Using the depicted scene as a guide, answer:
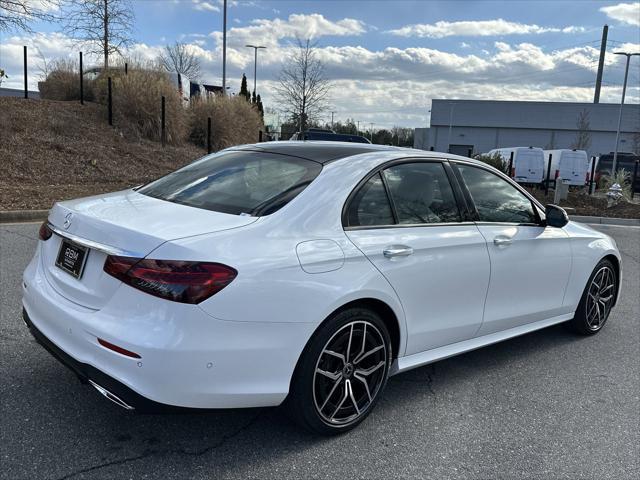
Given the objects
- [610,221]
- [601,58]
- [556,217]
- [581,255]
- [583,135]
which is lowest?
[610,221]

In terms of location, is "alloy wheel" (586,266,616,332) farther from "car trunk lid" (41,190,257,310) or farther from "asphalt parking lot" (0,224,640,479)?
"car trunk lid" (41,190,257,310)

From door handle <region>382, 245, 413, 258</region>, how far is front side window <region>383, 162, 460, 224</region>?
0.20 m

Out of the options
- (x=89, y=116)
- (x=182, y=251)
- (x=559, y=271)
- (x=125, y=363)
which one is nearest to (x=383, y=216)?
(x=182, y=251)

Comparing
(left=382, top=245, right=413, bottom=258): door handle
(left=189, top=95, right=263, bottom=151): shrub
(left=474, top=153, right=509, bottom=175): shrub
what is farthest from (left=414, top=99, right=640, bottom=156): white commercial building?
(left=382, top=245, right=413, bottom=258): door handle

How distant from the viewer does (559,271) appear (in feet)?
14.3

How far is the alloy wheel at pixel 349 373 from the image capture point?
9.59 ft

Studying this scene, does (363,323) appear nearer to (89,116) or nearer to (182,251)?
(182,251)

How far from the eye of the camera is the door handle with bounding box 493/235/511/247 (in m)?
3.78

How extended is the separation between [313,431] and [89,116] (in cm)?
1755

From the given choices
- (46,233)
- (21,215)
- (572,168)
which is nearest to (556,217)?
(46,233)

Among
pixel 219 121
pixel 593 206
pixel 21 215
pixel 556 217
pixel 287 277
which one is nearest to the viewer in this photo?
pixel 287 277

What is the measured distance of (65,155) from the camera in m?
14.6

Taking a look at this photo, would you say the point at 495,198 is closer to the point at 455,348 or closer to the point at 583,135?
the point at 455,348

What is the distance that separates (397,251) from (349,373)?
0.73 meters
